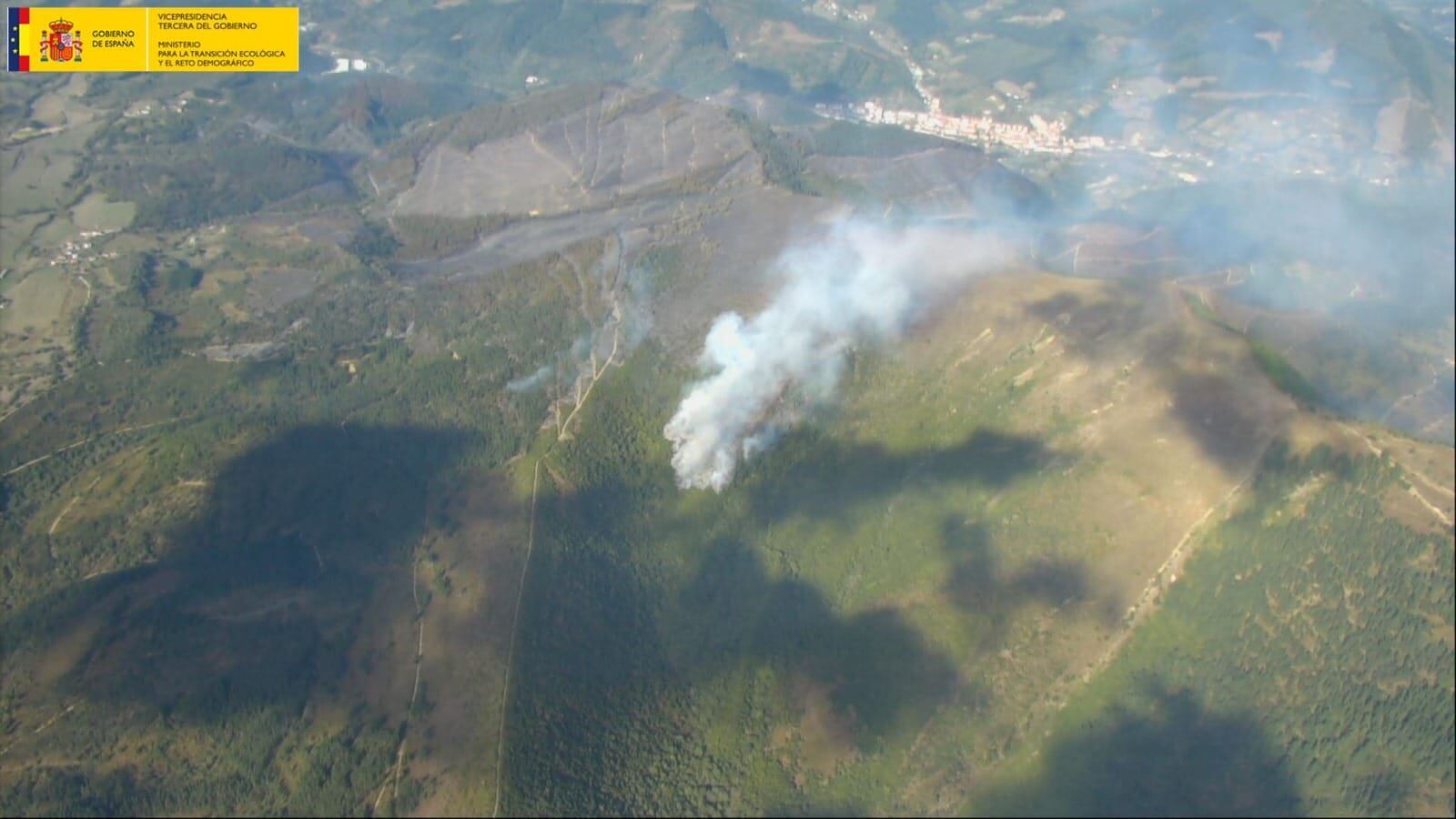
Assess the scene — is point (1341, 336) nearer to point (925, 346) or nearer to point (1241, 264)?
point (1241, 264)

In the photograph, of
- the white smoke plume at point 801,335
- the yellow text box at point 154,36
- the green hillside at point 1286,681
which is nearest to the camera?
the green hillside at point 1286,681

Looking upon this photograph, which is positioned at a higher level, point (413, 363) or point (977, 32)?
point (977, 32)

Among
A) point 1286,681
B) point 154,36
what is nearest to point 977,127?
point 154,36

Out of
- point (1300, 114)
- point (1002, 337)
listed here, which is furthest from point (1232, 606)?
point (1300, 114)

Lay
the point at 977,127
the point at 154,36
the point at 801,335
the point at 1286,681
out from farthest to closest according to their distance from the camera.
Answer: the point at 977,127
the point at 154,36
the point at 801,335
the point at 1286,681

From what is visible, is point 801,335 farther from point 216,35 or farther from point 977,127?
point 977,127

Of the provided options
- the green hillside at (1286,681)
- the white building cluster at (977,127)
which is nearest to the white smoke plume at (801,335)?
the green hillside at (1286,681)

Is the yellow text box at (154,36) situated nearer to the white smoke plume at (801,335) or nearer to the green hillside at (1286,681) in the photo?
the white smoke plume at (801,335)

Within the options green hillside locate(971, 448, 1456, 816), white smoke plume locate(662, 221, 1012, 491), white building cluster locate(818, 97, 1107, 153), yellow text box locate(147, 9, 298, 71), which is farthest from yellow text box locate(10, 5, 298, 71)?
green hillside locate(971, 448, 1456, 816)
